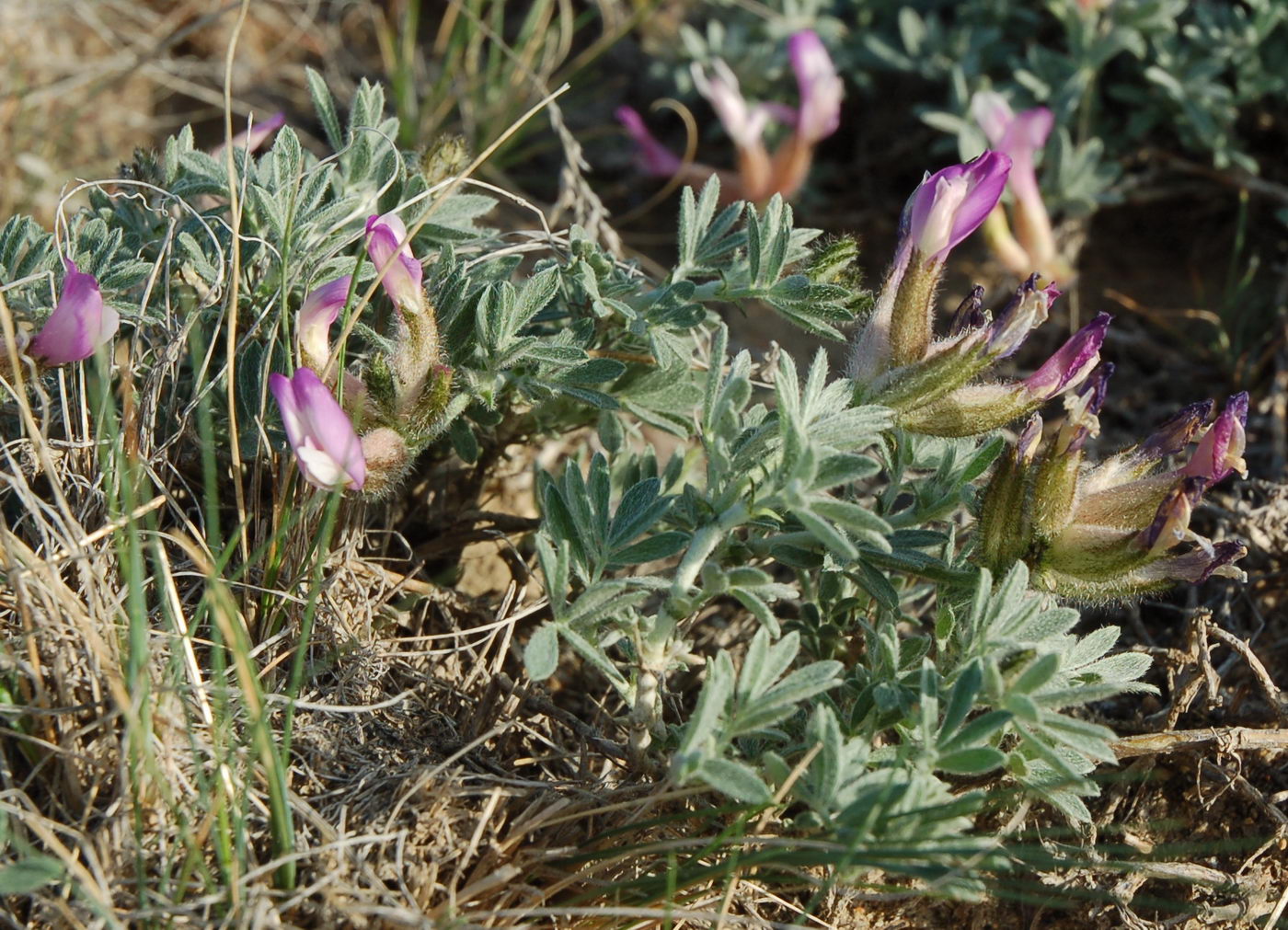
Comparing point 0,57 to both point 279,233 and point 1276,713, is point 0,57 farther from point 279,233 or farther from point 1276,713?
point 1276,713

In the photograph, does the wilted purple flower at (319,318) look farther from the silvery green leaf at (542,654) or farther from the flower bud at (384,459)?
the silvery green leaf at (542,654)

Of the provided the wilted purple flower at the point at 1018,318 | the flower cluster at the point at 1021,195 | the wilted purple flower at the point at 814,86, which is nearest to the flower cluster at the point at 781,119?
the wilted purple flower at the point at 814,86

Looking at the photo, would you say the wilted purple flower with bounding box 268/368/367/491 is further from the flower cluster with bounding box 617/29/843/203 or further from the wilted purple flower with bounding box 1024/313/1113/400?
the flower cluster with bounding box 617/29/843/203

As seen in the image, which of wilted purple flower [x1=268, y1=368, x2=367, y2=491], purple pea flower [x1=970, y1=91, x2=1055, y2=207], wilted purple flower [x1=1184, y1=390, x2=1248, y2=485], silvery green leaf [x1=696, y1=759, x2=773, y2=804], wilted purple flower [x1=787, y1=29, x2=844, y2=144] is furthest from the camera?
wilted purple flower [x1=787, y1=29, x2=844, y2=144]

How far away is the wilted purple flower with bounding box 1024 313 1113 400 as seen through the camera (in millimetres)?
1919

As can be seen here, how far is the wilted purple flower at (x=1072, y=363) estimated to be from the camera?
6.30ft

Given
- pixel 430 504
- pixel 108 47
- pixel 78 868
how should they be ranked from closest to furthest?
pixel 78 868, pixel 430 504, pixel 108 47

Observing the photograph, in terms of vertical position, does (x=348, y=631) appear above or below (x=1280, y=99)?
below

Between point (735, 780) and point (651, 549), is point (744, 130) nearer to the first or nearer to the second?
point (651, 549)

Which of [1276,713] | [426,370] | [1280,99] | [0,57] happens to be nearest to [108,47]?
[0,57]

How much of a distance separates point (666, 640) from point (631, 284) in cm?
64

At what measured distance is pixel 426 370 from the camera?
201cm

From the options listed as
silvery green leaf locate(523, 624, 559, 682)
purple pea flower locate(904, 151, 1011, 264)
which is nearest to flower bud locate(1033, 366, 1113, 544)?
purple pea flower locate(904, 151, 1011, 264)

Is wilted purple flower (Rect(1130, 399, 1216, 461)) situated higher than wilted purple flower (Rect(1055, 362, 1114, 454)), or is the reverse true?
wilted purple flower (Rect(1055, 362, 1114, 454))
